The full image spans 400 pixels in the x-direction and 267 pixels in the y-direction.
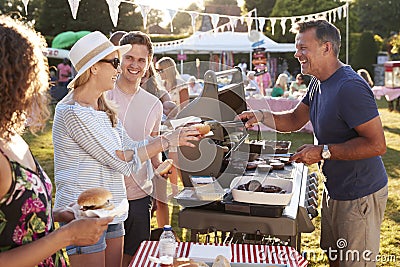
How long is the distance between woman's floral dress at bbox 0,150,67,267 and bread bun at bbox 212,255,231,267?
2.19ft

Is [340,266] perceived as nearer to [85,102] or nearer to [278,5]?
[85,102]

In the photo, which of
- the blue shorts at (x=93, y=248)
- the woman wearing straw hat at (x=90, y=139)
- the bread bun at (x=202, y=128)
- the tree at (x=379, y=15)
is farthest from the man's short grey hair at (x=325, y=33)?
the tree at (x=379, y=15)

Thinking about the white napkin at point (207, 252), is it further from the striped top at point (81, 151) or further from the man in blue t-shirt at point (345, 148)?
the man in blue t-shirt at point (345, 148)

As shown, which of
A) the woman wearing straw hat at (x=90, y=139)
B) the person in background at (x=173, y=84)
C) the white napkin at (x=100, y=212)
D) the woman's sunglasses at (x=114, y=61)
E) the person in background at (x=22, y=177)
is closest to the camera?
the person in background at (x=22, y=177)

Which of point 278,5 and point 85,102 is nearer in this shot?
point 85,102

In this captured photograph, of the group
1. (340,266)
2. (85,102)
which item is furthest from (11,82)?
(340,266)

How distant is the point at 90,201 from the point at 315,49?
150cm

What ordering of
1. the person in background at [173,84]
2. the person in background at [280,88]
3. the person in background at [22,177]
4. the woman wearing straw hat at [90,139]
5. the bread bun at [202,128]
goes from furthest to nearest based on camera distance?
the person in background at [280,88]
the person in background at [173,84]
the bread bun at [202,128]
the woman wearing straw hat at [90,139]
the person in background at [22,177]

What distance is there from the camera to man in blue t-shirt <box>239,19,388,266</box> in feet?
8.00

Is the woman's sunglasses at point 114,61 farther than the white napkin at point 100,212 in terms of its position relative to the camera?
Yes

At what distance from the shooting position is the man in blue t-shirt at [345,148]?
2.44 m

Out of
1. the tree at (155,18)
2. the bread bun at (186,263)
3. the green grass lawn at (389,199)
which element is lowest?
Answer: the green grass lawn at (389,199)

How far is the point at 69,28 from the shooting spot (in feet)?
86.5

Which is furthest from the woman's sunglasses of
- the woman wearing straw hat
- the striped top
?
the striped top
